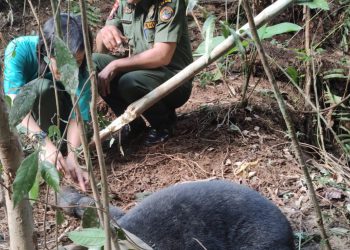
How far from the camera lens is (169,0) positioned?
3705 millimetres

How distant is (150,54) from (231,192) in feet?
4.94

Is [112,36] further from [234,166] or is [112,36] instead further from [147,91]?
[234,166]

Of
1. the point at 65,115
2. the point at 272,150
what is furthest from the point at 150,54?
the point at 272,150

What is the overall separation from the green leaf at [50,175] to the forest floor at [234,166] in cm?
143

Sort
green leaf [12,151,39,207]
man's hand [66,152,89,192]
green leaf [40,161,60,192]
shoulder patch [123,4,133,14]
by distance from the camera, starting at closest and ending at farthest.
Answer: green leaf [12,151,39,207]
green leaf [40,161,60,192]
man's hand [66,152,89,192]
shoulder patch [123,4,133,14]

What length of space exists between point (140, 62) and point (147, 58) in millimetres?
67

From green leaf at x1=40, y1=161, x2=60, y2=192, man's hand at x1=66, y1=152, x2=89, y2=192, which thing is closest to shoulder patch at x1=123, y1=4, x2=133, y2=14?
man's hand at x1=66, y1=152, x2=89, y2=192

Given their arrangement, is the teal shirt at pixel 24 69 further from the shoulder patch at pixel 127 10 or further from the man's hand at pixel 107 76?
the shoulder patch at pixel 127 10

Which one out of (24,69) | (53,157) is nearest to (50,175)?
(53,157)

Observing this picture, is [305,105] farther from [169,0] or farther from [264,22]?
[264,22]

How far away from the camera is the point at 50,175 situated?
1.43 metres

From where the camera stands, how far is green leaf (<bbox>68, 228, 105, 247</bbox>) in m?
1.50

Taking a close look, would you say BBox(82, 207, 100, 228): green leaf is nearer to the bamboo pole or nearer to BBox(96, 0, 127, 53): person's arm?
the bamboo pole

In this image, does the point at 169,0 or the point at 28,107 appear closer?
the point at 28,107
